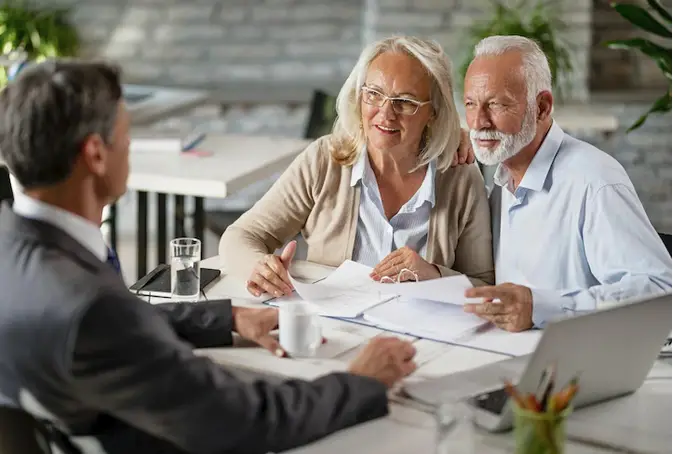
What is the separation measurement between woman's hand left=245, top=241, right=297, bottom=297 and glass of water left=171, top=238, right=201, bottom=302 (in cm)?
12

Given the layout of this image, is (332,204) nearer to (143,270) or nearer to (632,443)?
(632,443)

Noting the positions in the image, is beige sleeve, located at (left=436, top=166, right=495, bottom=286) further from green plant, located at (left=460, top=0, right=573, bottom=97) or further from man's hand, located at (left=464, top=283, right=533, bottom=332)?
green plant, located at (left=460, top=0, right=573, bottom=97)

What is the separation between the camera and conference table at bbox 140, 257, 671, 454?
1.60 metres

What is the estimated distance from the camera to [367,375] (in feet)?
5.67

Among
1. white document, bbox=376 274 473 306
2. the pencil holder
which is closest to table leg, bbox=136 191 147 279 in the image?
white document, bbox=376 274 473 306

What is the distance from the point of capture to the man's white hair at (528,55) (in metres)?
2.40

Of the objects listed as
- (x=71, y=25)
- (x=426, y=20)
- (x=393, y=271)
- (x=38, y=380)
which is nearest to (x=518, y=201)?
(x=393, y=271)

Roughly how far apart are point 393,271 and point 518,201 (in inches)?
13.7

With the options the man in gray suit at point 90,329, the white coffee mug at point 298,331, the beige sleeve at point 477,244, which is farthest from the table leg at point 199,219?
the man in gray suit at point 90,329

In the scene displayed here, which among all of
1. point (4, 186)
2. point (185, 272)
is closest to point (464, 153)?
point (185, 272)

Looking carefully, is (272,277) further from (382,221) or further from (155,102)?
(155,102)

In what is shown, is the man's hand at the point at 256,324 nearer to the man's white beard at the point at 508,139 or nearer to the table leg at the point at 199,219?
the man's white beard at the point at 508,139

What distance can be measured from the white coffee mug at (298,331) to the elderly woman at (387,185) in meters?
0.57

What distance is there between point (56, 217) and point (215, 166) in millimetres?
2212
